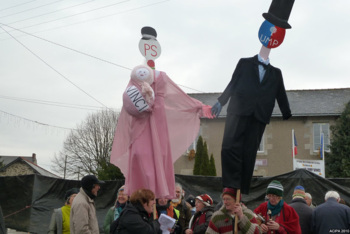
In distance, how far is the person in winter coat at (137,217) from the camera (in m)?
4.61

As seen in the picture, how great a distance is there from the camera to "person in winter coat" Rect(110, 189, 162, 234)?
15.1ft

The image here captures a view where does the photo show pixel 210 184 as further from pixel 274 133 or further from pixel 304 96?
pixel 304 96

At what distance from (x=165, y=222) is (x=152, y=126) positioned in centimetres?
117

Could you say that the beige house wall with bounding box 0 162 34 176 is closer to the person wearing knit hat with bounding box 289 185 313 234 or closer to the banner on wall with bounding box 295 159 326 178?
the banner on wall with bounding box 295 159 326 178

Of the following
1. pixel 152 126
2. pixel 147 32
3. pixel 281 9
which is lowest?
pixel 152 126

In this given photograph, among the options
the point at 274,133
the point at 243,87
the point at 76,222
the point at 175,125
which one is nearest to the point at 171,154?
the point at 175,125

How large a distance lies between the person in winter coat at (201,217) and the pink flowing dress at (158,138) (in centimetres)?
89

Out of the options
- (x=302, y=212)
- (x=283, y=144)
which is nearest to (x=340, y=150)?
(x=283, y=144)

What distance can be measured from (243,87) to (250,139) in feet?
1.77

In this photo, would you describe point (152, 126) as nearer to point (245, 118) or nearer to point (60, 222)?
point (245, 118)

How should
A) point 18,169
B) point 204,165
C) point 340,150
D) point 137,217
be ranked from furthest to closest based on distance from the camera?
point 18,169 → point 204,165 → point 340,150 → point 137,217

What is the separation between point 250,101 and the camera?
4789 mm

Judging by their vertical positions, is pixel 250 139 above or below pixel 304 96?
below

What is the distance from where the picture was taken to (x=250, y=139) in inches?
190
